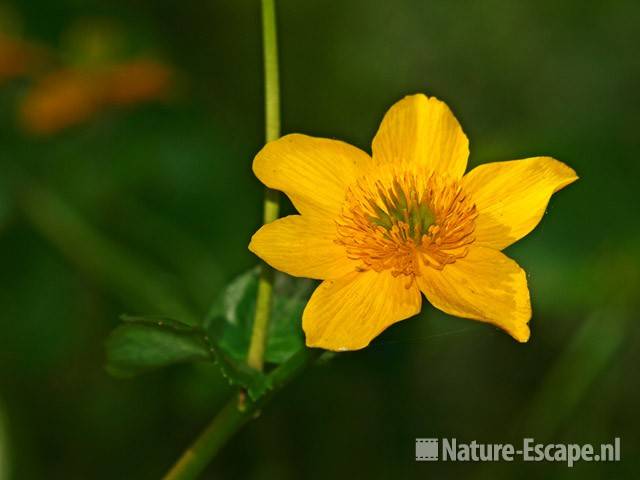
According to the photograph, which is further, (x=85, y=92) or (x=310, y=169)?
(x=85, y=92)

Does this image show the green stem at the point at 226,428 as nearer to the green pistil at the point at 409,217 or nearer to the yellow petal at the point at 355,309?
the yellow petal at the point at 355,309

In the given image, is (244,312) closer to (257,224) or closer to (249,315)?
(249,315)

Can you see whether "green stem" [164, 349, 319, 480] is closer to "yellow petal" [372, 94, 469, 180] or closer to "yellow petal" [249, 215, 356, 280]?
"yellow petal" [249, 215, 356, 280]

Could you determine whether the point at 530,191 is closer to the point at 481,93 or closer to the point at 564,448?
the point at 564,448

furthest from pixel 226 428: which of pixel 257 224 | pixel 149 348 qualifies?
pixel 257 224

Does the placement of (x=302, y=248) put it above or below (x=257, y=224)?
below

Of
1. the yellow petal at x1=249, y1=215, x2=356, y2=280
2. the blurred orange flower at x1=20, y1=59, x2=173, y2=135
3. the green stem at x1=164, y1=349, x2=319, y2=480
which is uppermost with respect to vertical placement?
the blurred orange flower at x1=20, y1=59, x2=173, y2=135

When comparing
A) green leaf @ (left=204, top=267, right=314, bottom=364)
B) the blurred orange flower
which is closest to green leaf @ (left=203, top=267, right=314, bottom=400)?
green leaf @ (left=204, top=267, right=314, bottom=364)

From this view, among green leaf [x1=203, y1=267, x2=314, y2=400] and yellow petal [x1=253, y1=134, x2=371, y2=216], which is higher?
yellow petal [x1=253, y1=134, x2=371, y2=216]
